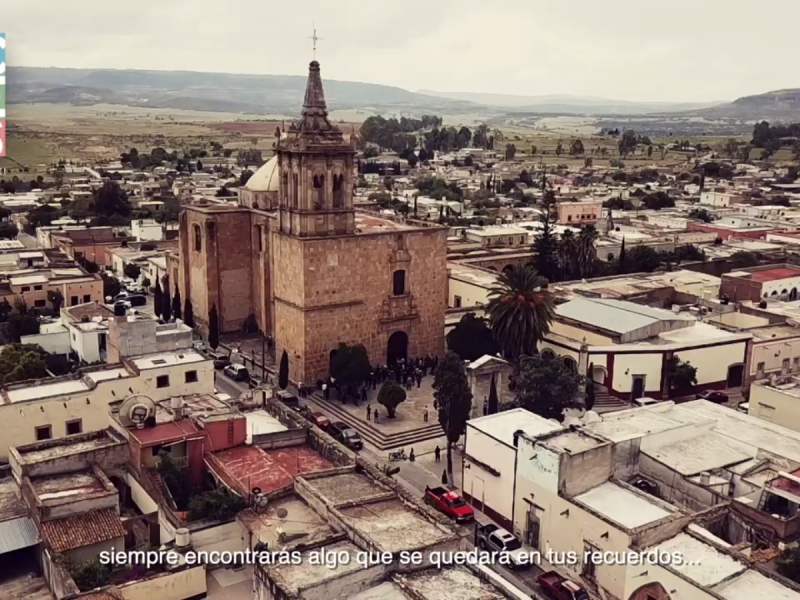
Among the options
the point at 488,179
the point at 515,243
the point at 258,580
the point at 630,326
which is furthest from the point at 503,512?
the point at 488,179

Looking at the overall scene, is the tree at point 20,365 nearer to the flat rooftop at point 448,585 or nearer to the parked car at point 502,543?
the parked car at point 502,543

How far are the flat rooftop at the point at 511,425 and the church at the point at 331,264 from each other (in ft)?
38.1

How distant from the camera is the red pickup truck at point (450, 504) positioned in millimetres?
A: 22859

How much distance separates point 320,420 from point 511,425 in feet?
28.3

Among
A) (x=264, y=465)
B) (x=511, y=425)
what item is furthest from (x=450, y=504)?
(x=264, y=465)

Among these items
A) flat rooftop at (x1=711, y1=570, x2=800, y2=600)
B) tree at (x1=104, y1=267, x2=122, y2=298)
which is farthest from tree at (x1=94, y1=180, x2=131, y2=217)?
flat rooftop at (x1=711, y1=570, x2=800, y2=600)

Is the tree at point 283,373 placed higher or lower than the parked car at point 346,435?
higher

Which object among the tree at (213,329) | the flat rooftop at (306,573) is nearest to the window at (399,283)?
the tree at (213,329)

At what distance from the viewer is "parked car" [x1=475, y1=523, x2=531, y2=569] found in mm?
20547

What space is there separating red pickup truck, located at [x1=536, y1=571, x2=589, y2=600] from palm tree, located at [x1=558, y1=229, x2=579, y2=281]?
32.0 metres

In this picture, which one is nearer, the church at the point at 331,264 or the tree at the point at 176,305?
the church at the point at 331,264

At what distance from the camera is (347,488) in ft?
65.5

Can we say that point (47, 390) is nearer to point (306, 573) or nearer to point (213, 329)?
point (213, 329)

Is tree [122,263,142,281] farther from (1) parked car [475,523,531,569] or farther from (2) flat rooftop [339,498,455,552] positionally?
(2) flat rooftop [339,498,455,552]
